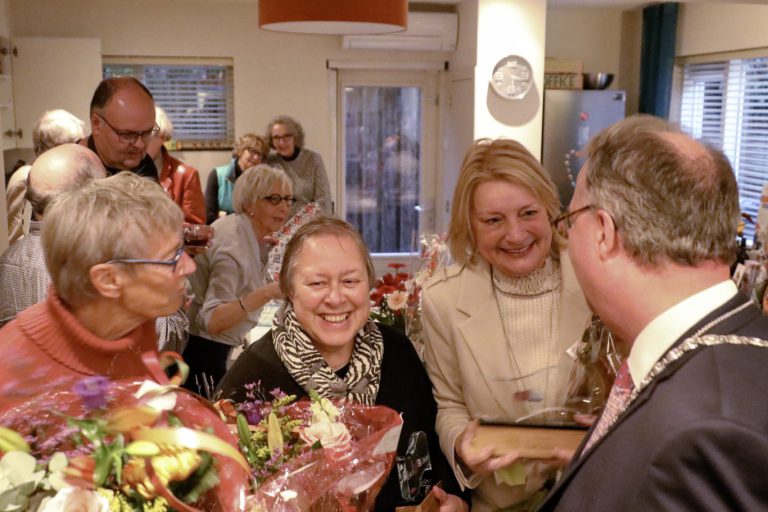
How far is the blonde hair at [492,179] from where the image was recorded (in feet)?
6.38

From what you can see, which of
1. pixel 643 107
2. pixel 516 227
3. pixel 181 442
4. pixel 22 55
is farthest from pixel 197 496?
pixel 643 107

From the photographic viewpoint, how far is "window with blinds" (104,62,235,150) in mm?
6652

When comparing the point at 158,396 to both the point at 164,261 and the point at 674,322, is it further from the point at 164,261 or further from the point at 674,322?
the point at 674,322

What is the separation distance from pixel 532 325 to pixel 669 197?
0.90 metres

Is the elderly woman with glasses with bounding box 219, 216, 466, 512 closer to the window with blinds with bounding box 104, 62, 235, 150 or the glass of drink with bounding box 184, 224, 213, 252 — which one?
the glass of drink with bounding box 184, 224, 213, 252

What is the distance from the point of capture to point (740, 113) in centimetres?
601

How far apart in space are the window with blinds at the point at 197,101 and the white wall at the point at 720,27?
3663mm

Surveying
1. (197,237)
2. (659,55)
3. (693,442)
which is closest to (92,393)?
(693,442)

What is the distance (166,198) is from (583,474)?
2.88ft

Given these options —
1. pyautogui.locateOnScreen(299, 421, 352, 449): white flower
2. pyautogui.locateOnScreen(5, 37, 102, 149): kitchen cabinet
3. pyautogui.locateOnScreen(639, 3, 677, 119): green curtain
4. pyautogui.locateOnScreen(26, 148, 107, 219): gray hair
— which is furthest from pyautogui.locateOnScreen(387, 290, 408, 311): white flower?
pyautogui.locateOnScreen(639, 3, 677, 119): green curtain

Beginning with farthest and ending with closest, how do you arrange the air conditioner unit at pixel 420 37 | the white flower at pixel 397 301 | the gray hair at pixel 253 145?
the air conditioner unit at pixel 420 37, the gray hair at pixel 253 145, the white flower at pixel 397 301

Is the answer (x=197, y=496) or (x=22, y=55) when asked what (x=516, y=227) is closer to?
(x=197, y=496)

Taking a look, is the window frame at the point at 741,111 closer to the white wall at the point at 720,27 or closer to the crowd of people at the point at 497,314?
the white wall at the point at 720,27

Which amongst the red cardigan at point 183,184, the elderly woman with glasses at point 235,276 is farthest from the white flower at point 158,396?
the red cardigan at point 183,184
